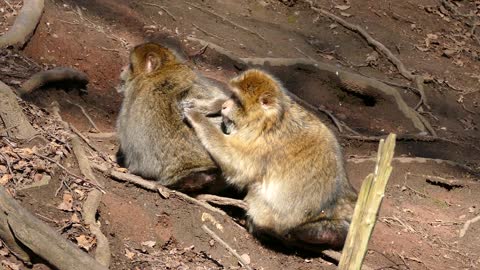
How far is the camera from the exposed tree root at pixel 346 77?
10508 millimetres

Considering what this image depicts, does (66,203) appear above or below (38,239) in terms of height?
below

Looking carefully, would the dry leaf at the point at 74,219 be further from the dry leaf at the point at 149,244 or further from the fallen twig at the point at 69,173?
the dry leaf at the point at 149,244

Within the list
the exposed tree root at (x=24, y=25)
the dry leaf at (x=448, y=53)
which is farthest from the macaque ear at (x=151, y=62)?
the dry leaf at (x=448, y=53)

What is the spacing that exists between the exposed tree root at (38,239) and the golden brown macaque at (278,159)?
1.76 meters

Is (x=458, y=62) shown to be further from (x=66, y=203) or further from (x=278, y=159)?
(x=66, y=203)

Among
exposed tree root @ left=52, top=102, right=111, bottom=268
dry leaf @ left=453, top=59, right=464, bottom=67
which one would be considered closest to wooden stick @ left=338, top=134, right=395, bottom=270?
exposed tree root @ left=52, top=102, right=111, bottom=268

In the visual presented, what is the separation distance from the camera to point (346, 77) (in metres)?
10.6

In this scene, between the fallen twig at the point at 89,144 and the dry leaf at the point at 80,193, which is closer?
the dry leaf at the point at 80,193

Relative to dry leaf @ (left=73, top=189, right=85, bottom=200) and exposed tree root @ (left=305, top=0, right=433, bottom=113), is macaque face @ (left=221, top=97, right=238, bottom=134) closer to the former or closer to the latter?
dry leaf @ (left=73, top=189, right=85, bottom=200)

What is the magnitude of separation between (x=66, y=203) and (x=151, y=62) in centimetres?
172

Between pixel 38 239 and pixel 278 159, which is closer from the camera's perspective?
pixel 38 239

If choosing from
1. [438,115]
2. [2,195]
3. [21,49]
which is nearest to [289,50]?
[438,115]

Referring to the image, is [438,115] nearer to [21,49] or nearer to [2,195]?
[21,49]

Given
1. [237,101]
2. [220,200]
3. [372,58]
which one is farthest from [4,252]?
[372,58]
